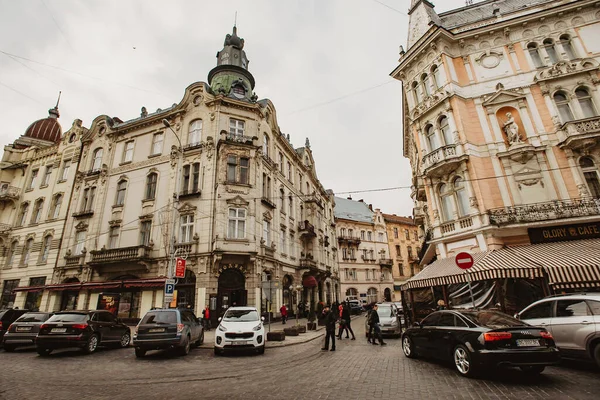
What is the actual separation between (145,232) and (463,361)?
23572mm

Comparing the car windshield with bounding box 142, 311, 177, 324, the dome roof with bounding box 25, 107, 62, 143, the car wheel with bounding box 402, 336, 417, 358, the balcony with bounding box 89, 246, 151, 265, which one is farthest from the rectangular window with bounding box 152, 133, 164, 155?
the car wheel with bounding box 402, 336, 417, 358

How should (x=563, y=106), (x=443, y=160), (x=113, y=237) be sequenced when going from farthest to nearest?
(x=113, y=237) → (x=443, y=160) → (x=563, y=106)

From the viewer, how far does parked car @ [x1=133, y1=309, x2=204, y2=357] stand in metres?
9.86

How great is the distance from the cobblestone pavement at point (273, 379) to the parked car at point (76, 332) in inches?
18.7

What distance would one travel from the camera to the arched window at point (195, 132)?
24.6m

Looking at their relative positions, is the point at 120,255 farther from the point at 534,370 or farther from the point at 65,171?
the point at 534,370

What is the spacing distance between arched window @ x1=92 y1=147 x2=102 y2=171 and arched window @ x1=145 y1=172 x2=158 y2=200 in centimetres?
768

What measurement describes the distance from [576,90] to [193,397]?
22.6m

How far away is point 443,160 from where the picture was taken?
16.1 metres

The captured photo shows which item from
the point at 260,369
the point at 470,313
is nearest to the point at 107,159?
the point at 260,369

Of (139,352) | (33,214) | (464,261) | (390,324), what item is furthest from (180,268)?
(33,214)

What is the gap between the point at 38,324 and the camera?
1153 centimetres

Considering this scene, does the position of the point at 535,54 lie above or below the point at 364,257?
above

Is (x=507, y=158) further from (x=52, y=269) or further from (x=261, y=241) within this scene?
(x=52, y=269)
